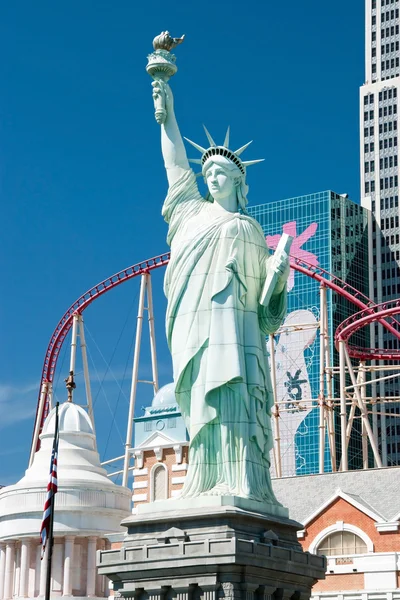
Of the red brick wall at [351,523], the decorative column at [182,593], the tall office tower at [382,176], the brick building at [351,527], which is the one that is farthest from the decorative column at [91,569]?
the tall office tower at [382,176]

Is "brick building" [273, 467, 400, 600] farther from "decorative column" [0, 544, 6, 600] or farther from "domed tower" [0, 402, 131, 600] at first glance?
"decorative column" [0, 544, 6, 600]

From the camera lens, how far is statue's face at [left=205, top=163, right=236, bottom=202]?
26.0m

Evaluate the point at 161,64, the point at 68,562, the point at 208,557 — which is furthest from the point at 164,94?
the point at 68,562

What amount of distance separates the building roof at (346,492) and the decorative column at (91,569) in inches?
210

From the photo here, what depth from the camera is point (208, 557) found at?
72.9 feet

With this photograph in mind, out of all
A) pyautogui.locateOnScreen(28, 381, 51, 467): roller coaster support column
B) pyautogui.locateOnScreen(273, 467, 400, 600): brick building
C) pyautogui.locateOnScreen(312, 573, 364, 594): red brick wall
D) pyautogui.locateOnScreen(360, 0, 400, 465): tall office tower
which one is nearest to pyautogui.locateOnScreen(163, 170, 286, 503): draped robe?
pyautogui.locateOnScreen(273, 467, 400, 600): brick building

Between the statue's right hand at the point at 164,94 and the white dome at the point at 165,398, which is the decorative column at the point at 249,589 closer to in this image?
the statue's right hand at the point at 164,94

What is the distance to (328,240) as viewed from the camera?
86.4m

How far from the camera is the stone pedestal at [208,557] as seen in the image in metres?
22.2

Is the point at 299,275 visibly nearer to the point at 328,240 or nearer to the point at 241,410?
the point at 328,240

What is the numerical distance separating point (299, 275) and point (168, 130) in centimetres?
5935

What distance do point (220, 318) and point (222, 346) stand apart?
588mm

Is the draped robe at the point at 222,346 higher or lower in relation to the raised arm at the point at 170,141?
lower

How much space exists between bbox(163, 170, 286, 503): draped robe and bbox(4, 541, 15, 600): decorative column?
1203cm
